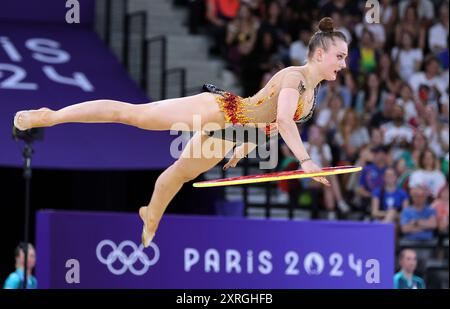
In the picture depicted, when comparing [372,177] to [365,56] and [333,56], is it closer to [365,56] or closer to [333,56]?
[365,56]

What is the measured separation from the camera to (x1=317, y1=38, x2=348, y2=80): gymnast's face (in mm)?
7953

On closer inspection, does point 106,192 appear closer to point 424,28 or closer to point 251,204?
point 251,204

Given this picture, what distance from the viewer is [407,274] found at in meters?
11.6

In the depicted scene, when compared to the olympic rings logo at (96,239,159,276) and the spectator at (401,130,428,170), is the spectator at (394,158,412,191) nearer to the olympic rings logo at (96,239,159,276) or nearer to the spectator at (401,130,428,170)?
the spectator at (401,130,428,170)

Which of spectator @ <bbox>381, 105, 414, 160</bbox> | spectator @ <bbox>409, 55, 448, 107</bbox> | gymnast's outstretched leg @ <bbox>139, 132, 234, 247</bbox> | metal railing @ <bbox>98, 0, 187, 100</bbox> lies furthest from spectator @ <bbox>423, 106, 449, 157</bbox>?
gymnast's outstretched leg @ <bbox>139, 132, 234, 247</bbox>

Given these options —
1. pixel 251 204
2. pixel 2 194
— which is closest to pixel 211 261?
pixel 251 204

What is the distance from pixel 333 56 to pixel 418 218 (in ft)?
17.4

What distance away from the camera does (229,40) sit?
1420cm

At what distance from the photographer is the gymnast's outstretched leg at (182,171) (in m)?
8.45

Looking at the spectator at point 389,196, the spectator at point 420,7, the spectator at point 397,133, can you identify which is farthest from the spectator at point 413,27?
the spectator at point 389,196

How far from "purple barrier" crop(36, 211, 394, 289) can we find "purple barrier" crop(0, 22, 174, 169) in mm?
1447
